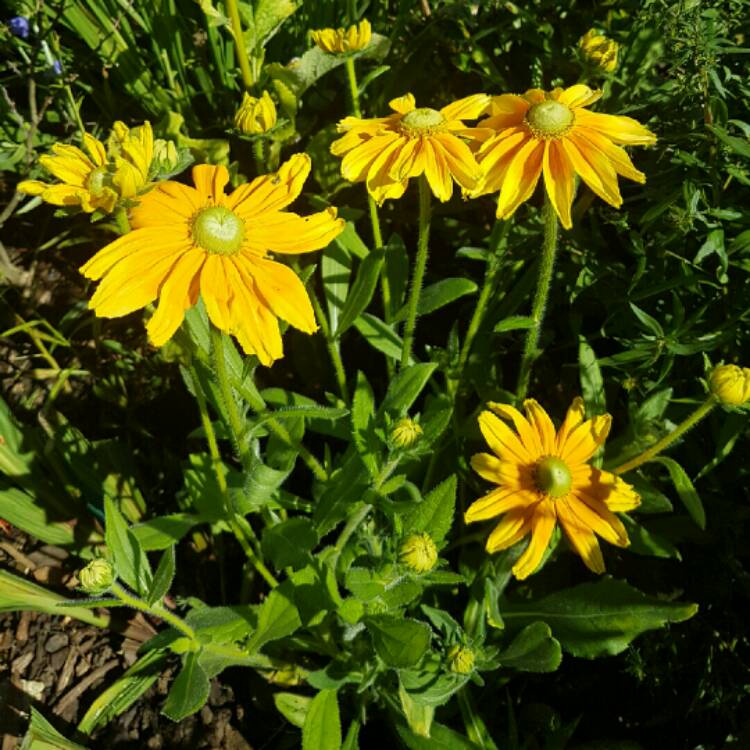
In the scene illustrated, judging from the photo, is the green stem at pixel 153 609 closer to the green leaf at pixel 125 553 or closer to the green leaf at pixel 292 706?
the green leaf at pixel 125 553

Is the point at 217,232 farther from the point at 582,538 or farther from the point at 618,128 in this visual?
the point at 582,538

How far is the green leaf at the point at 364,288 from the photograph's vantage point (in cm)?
163

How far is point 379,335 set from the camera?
1.81m

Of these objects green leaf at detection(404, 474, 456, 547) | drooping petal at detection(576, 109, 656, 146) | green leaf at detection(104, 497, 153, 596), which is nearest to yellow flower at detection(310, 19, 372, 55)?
drooping petal at detection(576, 109, 656, 146)

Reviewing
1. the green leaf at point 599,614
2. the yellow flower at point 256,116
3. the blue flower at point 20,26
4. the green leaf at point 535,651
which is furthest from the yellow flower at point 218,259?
the blue flower at point 20,26

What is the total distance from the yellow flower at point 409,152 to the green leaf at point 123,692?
101cm

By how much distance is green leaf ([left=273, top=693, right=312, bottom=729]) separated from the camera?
1696mm

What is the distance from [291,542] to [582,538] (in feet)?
1.80

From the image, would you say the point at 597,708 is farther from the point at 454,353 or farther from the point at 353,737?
the point at 454,353

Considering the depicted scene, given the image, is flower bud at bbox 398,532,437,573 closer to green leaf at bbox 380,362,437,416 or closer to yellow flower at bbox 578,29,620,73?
green leaf at bbox 380,362,437,416

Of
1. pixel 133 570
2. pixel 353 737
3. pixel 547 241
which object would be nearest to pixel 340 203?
pixel 547 241

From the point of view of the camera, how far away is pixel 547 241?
1.34 meters

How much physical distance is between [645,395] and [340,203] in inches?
43.2

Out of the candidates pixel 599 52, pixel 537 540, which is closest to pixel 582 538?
pixel 537 540
